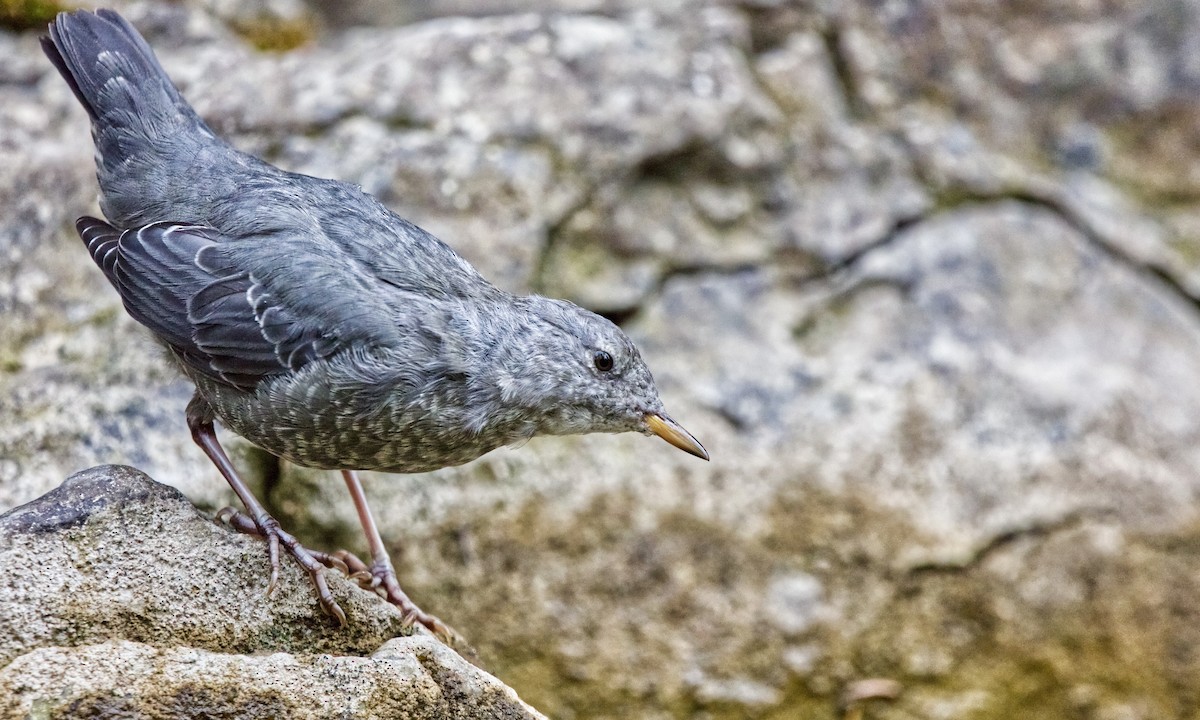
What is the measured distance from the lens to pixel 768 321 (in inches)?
213

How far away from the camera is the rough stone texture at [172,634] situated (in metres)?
2.79

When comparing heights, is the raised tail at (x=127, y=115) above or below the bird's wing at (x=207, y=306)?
above

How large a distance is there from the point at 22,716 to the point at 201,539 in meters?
0.68

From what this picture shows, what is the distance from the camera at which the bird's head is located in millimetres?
3836

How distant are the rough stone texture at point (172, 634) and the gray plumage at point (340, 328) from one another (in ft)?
1.76

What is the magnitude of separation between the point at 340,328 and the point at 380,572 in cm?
95

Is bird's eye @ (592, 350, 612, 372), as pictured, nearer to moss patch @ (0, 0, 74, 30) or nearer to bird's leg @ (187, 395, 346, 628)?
bird's leg @ (187, 395, 346, 628)

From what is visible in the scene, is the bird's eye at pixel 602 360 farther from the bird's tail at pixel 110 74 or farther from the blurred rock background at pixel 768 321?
the bird's tail at pixel 110 74

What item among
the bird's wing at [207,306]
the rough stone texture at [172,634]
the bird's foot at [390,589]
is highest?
the bird's wing at [207,306]

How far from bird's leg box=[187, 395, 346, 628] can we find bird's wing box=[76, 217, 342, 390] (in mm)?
250

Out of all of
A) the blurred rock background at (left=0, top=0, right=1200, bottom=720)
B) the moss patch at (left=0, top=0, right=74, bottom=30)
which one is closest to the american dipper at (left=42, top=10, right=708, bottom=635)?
the blurred rock background at (left=0, top=0, right=1200, bottom=720)

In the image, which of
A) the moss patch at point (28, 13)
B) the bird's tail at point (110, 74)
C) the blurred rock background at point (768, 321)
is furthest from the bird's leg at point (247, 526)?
the moss patch at point (28, 13)

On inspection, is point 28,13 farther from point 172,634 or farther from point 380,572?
point 172,634

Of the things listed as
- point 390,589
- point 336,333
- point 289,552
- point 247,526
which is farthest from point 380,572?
point 336,333
